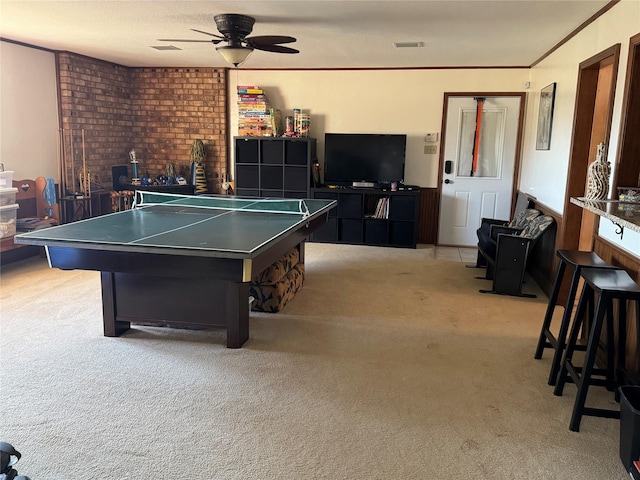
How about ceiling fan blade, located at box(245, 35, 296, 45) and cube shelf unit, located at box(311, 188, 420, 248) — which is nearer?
ceiling fan blade, located at box(245, 35, 296, 45)

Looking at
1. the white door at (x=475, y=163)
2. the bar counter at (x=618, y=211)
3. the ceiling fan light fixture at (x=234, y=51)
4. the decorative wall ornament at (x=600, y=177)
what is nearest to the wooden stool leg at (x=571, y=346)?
the bar counter at (x=618, y=211)

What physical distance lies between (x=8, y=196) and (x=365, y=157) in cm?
409

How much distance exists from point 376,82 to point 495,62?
4.89 ft

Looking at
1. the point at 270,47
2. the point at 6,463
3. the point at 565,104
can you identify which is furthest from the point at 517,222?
the point at 6,463

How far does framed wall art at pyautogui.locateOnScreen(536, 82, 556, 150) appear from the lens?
4953 millimetres

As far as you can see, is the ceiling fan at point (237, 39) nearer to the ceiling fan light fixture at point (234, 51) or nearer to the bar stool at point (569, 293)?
the ceiling fan light fixture at point (234, 51)

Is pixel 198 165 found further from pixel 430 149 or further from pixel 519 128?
pixel 519 128

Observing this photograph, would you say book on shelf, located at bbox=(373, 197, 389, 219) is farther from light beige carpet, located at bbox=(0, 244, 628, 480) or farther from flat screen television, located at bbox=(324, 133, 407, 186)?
light beige carpet, located at bbox=(0, 244, 628, 480)

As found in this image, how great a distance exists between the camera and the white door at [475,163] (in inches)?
256

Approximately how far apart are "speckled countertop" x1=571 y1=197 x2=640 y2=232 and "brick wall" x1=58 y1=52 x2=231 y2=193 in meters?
5.19

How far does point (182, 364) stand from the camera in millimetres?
3104

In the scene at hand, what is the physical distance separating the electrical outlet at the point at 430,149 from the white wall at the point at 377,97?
43 millimetres

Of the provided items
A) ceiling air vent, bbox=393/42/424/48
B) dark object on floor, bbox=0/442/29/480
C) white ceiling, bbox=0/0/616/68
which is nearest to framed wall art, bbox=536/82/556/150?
white ceiling, bbox=0/0/616/68

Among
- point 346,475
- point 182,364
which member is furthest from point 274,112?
point 346,475
